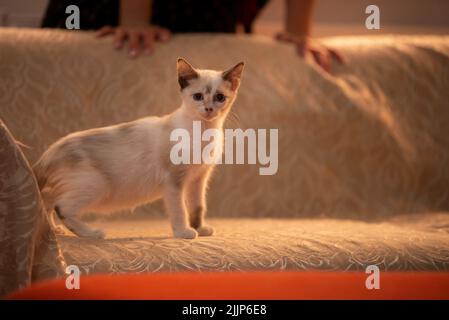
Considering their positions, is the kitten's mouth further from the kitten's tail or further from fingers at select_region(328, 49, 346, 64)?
fingers at select_region(328, 49, 346, 64)

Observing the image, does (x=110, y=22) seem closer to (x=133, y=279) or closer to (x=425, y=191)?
(x=133, y=279)

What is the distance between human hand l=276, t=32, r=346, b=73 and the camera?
138cm

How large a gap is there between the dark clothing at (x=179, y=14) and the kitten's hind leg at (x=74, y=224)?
1.52 ft

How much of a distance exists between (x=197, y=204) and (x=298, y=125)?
1.55 feet

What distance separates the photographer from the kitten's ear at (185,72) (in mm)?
875

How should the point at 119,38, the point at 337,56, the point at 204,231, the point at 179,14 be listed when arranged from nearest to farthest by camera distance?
the point at 204,231, the point at 119,38, the point at 179,14, the point at 337,56

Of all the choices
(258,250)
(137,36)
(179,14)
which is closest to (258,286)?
(258,250)

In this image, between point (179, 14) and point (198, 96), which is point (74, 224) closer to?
point (198, 96)

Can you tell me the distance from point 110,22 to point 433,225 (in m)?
0.85

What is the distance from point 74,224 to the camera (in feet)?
2.99

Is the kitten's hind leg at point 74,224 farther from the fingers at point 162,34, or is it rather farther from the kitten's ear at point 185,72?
the fingers at point 162,34

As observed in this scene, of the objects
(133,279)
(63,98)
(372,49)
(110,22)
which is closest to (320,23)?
(372,49)

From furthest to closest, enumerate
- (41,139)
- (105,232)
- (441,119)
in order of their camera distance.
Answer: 1. (441,119)
2. (41,139)
3. (105,232)
